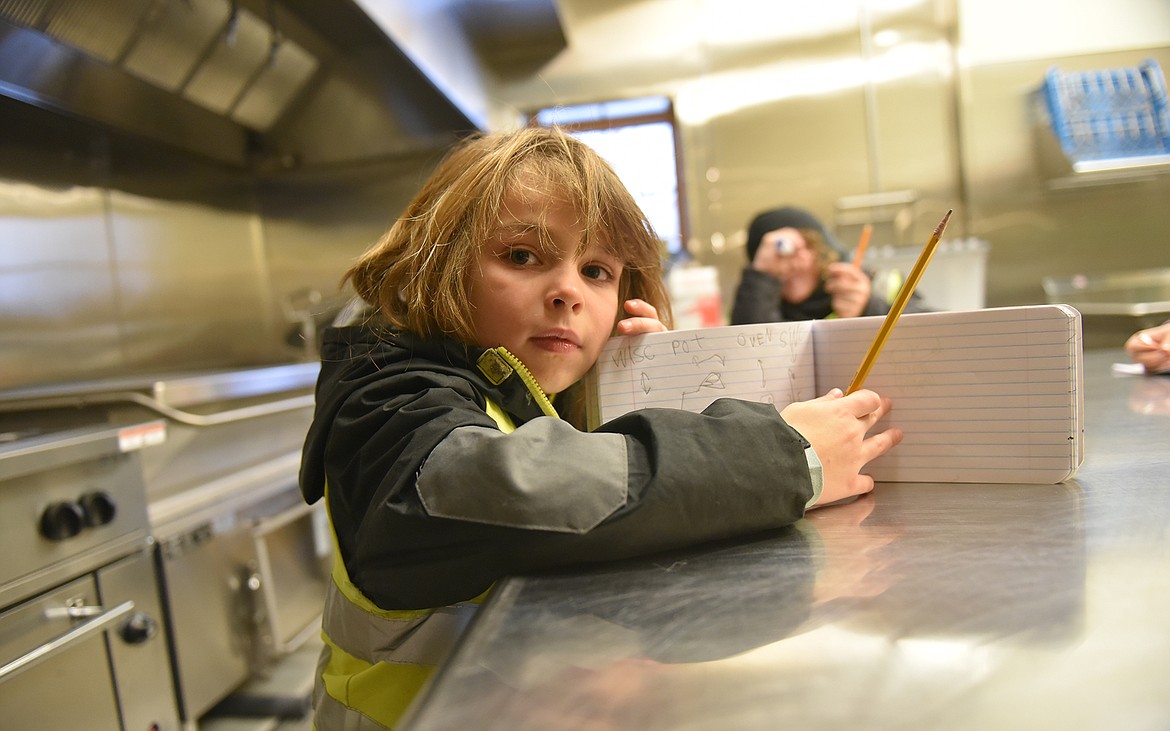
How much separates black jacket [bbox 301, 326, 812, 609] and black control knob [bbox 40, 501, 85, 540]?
704 millimetres

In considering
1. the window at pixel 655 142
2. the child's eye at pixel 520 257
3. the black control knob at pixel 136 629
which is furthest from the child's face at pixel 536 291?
the window at pixel 655 142

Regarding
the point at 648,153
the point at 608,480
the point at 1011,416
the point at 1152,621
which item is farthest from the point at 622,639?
the point at 648,153

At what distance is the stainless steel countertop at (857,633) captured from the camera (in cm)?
26

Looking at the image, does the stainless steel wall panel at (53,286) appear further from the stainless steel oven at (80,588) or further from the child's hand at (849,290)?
the child's hand at (849,290)

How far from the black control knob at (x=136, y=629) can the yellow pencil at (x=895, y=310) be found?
1.12 m

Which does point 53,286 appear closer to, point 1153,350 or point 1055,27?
point 1153,350

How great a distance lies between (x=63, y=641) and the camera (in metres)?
0.95

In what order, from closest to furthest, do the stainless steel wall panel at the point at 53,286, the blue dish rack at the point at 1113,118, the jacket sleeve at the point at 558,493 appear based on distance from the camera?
the jacket sleeve at the point at 558,493, the stainless steel wall panel at the point at 53,286, the blue dish rack at the point at 1113,118

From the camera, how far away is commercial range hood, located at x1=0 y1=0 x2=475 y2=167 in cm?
150

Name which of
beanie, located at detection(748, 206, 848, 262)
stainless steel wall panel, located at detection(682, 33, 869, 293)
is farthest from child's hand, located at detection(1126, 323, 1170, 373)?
stainless steel wall panel, located at detection(682, 33, 869, 293)

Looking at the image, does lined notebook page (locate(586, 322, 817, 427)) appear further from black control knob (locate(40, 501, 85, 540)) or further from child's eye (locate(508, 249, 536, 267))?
black control knob (locate(40, 501, 85, 540))

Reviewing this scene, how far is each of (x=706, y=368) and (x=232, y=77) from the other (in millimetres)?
1943

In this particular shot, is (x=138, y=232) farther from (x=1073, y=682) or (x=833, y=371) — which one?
(x=1073, y=682)

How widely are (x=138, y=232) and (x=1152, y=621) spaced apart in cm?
220
